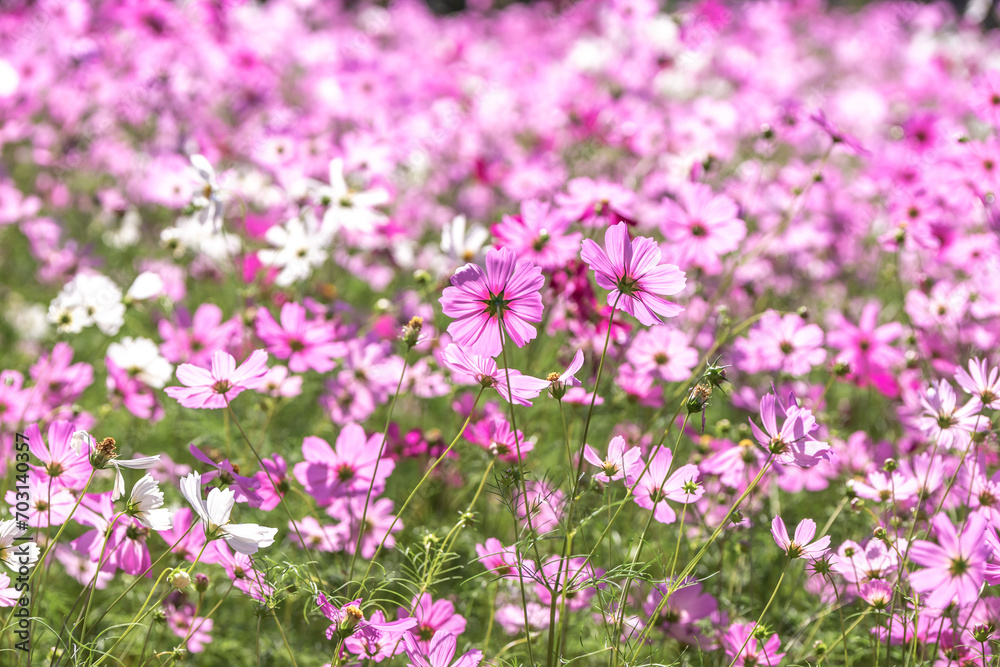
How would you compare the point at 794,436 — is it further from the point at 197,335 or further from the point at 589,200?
the point at 197,335

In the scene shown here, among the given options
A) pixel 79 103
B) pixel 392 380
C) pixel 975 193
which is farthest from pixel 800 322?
pixel 79 103

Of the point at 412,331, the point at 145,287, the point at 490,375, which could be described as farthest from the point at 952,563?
the point at 145,287

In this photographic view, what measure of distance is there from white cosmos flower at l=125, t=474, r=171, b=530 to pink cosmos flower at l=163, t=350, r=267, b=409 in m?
0.13

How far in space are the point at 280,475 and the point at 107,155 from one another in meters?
2.59

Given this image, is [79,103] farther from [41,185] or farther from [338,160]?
[338,160]

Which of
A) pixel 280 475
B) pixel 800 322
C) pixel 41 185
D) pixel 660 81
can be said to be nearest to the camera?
pixel 280 475

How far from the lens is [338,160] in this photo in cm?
168

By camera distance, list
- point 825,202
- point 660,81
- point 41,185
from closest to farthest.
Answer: point 825,202 → point 41,185 → point 660,81

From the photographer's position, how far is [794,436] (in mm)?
1039

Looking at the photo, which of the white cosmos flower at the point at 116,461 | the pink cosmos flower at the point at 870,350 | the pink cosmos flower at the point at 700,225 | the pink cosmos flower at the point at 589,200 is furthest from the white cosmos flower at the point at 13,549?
the pink cosmos flower at the point at 870,350

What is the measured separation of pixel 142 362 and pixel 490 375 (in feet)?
2.86

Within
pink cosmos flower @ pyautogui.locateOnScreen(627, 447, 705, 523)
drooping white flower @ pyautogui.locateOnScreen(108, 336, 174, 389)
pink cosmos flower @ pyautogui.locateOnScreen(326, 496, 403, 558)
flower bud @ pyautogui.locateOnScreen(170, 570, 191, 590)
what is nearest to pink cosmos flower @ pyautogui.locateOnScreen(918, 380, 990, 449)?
pink cosmos flower @ pyautogui.locateOnScreen(627, 447, 705, 523)

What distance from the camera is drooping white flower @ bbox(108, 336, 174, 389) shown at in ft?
5.17

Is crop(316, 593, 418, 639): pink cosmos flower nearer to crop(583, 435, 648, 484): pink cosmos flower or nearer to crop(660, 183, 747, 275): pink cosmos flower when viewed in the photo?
crop(583, 435, 648, 484): pink cosmos flower
